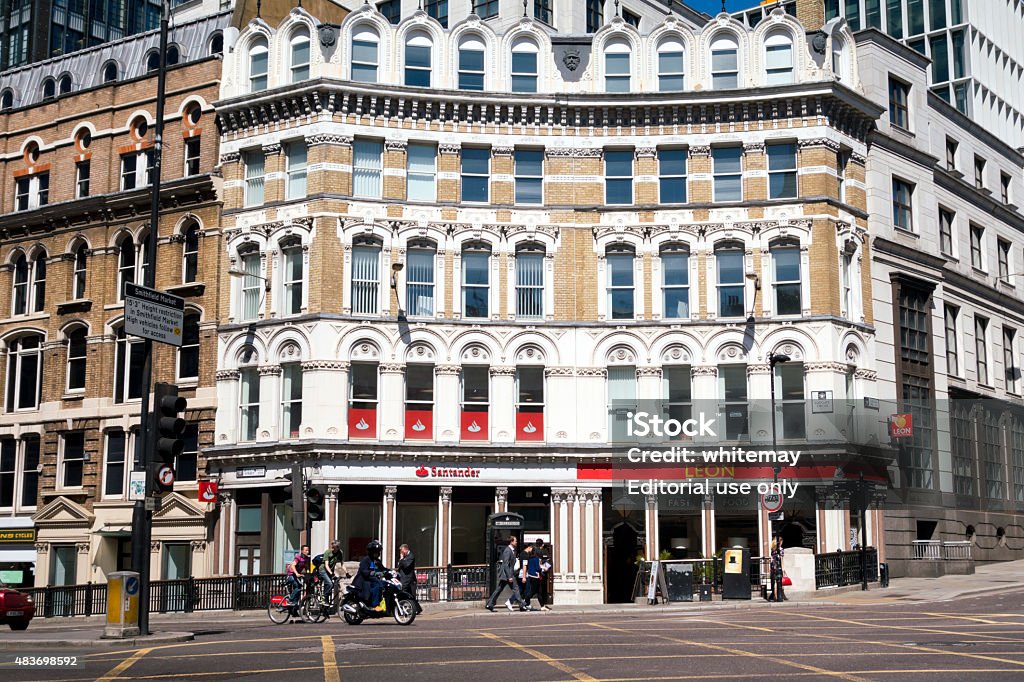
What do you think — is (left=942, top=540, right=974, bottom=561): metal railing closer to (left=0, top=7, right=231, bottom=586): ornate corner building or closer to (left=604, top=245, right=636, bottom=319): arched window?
(left=604, top=245, right=636, bottom=319): arched window

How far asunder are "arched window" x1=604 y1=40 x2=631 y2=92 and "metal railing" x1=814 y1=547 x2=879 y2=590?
18164 mm

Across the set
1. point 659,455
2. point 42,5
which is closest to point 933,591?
point 659,455

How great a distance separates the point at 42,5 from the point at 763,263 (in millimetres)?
75902

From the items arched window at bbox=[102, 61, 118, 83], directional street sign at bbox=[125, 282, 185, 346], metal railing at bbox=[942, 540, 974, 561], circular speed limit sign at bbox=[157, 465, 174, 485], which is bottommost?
metal railing at bbox=[942, 540, 974, 561]

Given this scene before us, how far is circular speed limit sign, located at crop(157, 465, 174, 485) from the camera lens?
72.3ft

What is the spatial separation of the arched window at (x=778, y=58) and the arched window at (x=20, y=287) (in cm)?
3005

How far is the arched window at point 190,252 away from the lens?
154 feet

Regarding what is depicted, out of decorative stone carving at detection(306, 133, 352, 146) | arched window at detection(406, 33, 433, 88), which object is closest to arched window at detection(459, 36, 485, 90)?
arched window at detection(406, 33, 433, 88)

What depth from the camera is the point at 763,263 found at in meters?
44.3

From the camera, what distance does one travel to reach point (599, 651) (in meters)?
19.0

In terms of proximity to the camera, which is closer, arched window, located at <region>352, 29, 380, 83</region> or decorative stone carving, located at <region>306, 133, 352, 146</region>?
decorative stone carving, located at <region>306, 133, 352, 146</region>

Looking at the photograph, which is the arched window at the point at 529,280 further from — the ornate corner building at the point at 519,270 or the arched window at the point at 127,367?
the arched window at the point at 127,367

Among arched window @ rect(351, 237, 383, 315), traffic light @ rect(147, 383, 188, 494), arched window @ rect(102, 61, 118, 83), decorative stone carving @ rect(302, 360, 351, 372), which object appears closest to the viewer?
traffic light @ rect(147, 383, 188, 494)

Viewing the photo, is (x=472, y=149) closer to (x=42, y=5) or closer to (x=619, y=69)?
(x=619, y=69)
